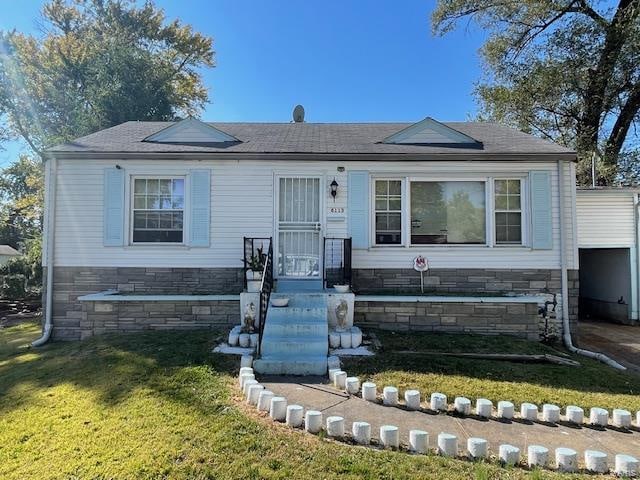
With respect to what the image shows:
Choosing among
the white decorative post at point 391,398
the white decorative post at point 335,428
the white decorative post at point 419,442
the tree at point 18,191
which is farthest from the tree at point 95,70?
the white decorative post at point 419,442

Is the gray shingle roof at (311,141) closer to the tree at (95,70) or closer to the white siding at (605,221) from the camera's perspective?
the white siding at (605,221)

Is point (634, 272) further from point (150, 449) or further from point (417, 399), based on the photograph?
point (150, 449)

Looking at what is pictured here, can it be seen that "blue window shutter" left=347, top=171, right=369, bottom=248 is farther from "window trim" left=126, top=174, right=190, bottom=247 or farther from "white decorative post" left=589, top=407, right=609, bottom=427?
"white decorative post" left=589, top=407, right=609, bottom=427

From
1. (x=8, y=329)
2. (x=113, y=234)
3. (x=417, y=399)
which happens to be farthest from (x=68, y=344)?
(x=417, y=399)

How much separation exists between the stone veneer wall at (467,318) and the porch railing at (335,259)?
84 cm

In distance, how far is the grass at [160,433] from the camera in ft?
9.17

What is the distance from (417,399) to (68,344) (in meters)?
6.12

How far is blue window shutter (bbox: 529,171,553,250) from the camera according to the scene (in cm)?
735

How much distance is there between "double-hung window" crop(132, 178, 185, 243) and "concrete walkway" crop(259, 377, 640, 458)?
4716 mm

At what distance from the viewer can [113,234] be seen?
7.46 m

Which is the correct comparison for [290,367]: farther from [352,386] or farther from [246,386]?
[352,386]

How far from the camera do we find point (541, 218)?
735cm

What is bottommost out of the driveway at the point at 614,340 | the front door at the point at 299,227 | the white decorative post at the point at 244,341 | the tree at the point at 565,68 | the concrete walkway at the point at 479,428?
the driveway at the point at 614,340

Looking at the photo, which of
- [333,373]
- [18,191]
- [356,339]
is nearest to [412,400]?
[333,373]
